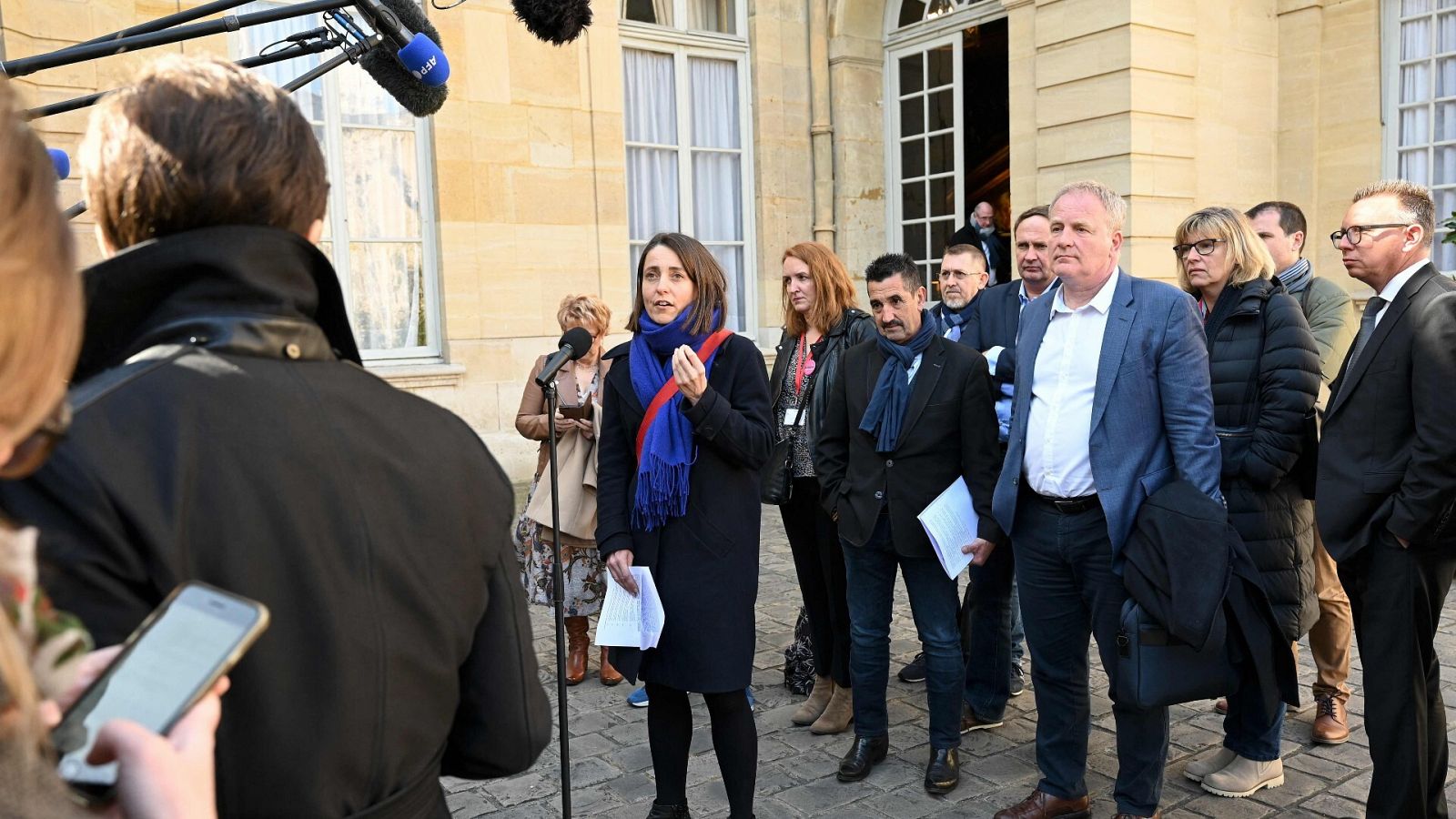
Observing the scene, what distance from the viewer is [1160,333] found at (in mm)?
3494

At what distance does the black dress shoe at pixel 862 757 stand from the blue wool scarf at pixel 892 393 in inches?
43.6

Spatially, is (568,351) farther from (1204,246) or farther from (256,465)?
(1204,246)

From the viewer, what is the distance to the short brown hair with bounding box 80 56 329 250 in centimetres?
125

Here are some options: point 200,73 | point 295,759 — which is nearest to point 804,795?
point 295,759

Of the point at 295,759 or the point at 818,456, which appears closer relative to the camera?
the point at 295,759

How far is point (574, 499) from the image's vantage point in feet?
17.3

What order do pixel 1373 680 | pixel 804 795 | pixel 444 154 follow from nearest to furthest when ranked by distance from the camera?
pixel 1373 680 < pixel 804 795 < pixel 444 154

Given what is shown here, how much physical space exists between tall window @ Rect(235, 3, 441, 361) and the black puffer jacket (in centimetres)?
684

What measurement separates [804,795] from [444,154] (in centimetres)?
665

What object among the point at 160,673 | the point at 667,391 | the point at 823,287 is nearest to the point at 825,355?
the point at 823,287

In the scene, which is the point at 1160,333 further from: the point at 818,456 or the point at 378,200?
the point at 378,200

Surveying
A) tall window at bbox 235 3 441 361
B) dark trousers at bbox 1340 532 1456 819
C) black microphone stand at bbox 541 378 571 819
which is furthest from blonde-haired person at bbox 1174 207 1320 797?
tall window at bbox 235 3 441 361

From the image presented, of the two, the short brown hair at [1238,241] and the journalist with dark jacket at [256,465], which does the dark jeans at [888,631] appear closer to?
the short brown hair at [1238,241]

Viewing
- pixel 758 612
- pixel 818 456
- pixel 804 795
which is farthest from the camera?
pixel 758 612
